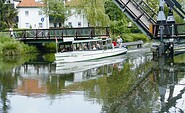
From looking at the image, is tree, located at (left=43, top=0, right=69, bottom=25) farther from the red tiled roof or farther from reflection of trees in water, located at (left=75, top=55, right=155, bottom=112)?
reflection of trees in water, located at (left=75, top=55, right=155, bottom=112)

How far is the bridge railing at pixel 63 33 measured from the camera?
152 ft

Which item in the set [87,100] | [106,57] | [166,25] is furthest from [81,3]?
[87,100]

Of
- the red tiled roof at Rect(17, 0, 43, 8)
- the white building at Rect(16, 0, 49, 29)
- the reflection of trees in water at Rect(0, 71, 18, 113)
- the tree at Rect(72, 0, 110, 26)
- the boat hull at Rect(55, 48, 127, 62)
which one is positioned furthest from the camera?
the red tiled roof at Rect(17, 0, 43, 8)

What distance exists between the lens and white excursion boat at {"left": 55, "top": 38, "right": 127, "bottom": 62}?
119 feet

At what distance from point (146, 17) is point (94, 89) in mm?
17646

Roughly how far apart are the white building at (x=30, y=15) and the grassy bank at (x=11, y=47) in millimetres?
40328

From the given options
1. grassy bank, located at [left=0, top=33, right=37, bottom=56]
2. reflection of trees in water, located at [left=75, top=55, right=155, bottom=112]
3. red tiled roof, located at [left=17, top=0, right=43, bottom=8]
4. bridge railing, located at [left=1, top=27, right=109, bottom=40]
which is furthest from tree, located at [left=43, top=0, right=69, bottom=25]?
reflection of trees in water, located at [left=75, top=55, right=155, bottom=112]

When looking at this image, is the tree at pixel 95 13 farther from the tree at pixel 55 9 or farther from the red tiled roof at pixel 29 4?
the red tiled roof at pixel 29 4

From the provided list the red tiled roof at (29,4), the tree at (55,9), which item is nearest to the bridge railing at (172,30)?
the tree at (55,9)

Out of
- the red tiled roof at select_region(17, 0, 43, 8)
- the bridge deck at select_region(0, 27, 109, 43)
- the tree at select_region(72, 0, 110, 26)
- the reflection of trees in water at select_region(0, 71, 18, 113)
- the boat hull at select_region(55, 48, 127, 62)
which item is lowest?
the reflection of trees in water at select_region(0, 71, 18, 113)

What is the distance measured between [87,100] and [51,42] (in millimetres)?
32378

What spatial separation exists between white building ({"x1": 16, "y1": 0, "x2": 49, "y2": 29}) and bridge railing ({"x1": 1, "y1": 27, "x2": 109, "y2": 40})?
128 ft

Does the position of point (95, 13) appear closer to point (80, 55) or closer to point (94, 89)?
point (80, 55)

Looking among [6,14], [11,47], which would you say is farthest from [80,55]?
[6,14]
